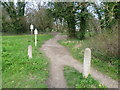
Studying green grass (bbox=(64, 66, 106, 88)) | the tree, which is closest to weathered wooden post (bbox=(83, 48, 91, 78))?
green grass (bbox=(64, 66, 106, 88))

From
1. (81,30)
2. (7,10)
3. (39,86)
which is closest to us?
(39,86)

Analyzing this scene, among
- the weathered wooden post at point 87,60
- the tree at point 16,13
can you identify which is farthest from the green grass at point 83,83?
the tree at point 16,13

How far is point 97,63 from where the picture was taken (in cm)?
639

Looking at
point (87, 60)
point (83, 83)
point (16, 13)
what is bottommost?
point (83, 83)

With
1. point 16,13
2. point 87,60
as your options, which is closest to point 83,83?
point 87,60

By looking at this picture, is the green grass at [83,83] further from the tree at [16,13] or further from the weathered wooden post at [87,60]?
the tree at [16,13]

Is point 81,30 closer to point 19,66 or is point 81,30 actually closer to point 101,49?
point 101,49

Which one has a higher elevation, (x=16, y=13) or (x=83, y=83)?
(x=16, y=13)

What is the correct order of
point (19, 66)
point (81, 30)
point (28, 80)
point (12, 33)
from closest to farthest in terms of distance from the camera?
point (28, 80) → point (19, 66) → point (81, 30) → point (12, 33)

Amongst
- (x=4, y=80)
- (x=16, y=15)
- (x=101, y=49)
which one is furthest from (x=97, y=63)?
(x=16, y=15)

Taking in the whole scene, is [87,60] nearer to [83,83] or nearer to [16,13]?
[83,83]

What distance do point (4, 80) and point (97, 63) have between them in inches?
177

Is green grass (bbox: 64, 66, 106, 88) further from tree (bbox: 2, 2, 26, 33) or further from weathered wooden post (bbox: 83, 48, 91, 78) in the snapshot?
tree (bbox: 2, 2, 26, 33)

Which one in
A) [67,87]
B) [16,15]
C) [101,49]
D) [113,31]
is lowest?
[67,87]
